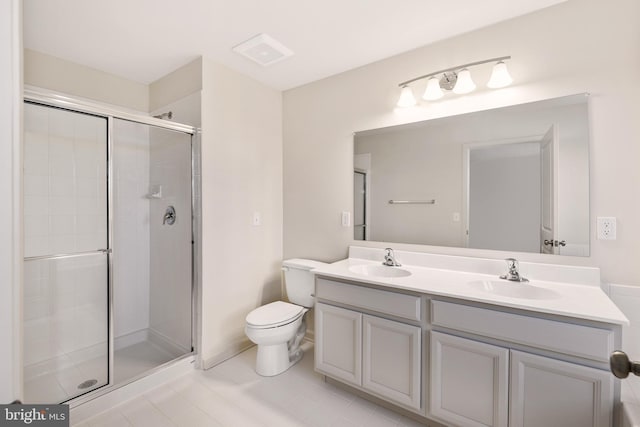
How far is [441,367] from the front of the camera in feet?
5.10

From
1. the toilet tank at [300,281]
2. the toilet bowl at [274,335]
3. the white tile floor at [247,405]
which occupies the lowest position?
the white tile floor at [247,405]

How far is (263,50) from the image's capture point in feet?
7.16

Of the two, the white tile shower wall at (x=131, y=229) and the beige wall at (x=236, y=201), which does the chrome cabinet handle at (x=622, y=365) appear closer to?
the beige wall at (x=236, y=201)

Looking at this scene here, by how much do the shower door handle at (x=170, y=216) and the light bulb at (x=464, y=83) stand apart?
2.40m

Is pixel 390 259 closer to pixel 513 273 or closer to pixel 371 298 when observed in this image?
pixel 371 298

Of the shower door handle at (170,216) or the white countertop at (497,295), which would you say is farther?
the shower door handle at (170,216)

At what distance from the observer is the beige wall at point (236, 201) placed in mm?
2330

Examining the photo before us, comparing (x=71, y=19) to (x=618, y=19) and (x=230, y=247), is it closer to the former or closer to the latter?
(x=230, y=247)

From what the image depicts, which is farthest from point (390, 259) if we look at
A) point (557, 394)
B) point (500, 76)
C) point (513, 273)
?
point (500, 76)

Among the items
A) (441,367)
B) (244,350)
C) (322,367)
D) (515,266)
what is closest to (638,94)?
(515,266)

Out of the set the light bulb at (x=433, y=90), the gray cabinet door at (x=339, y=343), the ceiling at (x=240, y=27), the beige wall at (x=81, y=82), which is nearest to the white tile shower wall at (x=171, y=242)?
the beige wall at (x=81, y=82)

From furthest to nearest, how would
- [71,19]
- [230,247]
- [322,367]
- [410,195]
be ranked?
[230,247]
[410,195]
[322,367]
[71,19]

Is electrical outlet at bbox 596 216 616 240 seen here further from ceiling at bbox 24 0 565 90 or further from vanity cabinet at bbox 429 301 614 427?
ceiling at bbox 24 0 565 90

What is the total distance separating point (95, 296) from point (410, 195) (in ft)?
8.40
